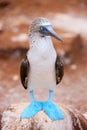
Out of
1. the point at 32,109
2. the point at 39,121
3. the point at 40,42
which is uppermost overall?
the point at 40,42

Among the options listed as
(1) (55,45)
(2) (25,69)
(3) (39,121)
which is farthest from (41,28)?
(1) (55,45)

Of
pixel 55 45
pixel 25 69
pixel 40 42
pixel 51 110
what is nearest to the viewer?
pixel 40 42

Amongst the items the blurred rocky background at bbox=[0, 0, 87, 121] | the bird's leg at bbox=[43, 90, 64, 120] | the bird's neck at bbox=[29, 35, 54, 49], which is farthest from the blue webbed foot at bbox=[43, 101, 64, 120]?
the blurred rocky background at bbox=[0, 0, 87, 121]

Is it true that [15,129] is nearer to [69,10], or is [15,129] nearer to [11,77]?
[11,77]

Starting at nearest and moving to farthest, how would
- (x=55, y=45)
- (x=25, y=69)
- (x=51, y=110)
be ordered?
(x=25, y=69) < (x=51, y=110) < (x=55, y=45)

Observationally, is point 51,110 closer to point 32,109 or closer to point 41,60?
point 32,109

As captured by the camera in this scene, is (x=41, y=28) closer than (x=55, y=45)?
Yes

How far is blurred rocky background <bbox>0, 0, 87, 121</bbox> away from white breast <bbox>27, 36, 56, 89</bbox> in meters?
0.98

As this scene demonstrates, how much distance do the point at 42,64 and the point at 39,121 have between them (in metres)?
0.53

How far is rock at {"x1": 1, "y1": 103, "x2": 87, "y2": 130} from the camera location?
11.9 ft

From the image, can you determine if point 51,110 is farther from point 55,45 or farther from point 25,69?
point 55,45

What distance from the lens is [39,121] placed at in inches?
143

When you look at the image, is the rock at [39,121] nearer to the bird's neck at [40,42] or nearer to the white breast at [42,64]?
the white breast at [42,64]

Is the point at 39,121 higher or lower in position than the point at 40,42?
lower
